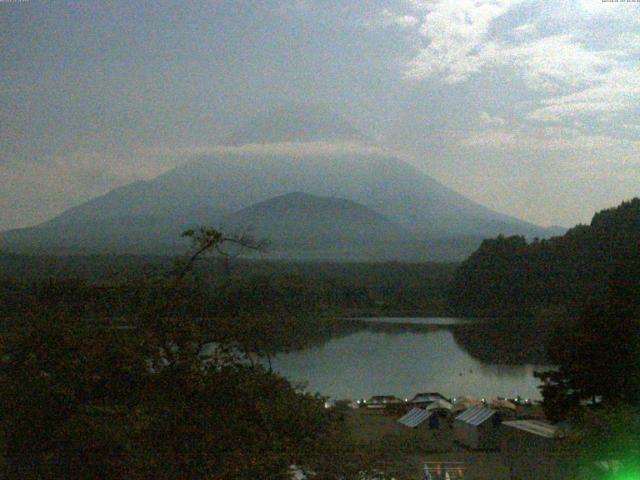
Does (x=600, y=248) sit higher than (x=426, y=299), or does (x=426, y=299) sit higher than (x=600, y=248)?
(x=600, y=248)

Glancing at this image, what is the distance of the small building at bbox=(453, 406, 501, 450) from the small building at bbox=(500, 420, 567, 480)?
0.14m

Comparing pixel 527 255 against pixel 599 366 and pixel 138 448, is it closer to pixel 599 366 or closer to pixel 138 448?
pixel 599 366

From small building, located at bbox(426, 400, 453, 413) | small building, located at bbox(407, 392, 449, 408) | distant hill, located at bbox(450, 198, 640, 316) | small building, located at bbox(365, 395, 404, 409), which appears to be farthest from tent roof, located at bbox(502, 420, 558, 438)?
distant hill, located at bbox(450, 198, 640, 316)

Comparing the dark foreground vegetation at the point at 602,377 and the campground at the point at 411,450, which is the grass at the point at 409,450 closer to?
the campground at the point at 411,450

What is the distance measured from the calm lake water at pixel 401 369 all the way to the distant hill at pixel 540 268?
678 centimetres

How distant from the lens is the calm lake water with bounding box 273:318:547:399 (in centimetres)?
1638

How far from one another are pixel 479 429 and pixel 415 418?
2337mm

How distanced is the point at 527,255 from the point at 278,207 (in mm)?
53627

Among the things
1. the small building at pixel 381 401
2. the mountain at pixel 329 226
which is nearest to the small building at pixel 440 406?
the small building at pixel 381 401

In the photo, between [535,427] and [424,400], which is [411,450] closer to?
[535,427]

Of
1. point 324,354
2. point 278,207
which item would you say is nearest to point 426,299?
point 324,354

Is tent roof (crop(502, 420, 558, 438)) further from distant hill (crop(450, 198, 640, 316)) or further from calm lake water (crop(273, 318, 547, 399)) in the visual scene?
distant hill (crop(450, 198, 640, 316))

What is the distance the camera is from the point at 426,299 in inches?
1350

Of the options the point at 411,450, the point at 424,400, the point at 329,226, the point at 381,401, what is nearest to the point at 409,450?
the point at 411,450
